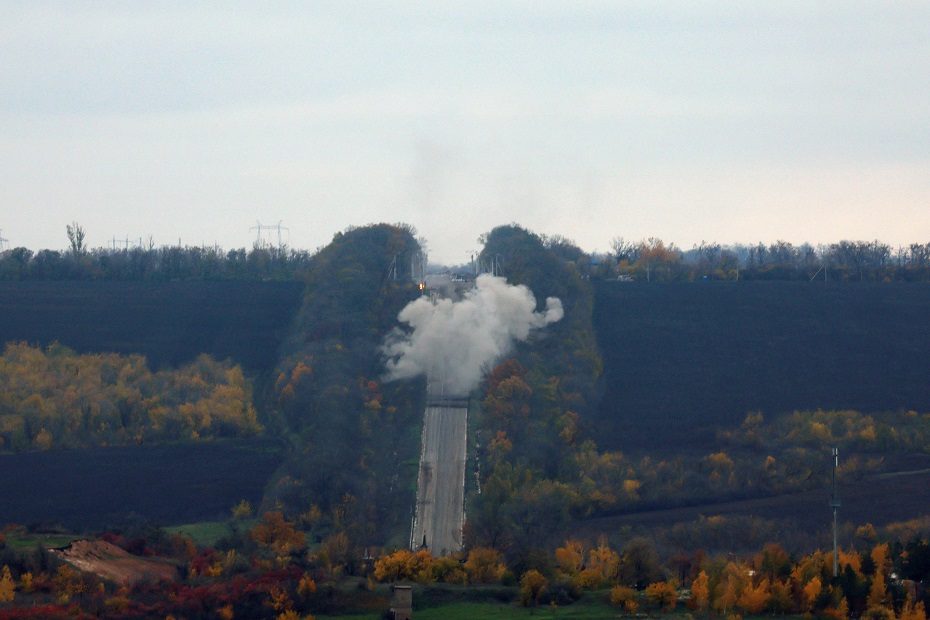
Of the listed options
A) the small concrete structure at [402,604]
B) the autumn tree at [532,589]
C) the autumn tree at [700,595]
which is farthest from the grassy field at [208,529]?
the autumn tree at [700,595]

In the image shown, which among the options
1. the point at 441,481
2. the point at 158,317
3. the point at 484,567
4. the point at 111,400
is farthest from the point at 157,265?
the point at 484,567

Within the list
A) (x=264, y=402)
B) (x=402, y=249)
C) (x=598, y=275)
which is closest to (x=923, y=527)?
(x=264, y=402)

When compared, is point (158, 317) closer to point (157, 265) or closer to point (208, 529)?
point (157, 265)

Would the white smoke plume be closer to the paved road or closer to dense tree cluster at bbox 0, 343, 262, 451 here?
the paved road

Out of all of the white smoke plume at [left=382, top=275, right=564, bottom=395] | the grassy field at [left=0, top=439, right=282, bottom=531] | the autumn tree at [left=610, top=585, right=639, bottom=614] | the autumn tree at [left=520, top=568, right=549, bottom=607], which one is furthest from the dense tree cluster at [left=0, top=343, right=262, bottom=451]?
the autumn tree at [left=610, top=585, right=639, bottom=614]

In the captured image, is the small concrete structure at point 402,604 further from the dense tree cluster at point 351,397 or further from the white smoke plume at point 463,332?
the white smoke plume at point 463,332
